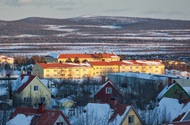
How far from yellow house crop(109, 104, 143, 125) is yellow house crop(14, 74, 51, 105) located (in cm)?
1201

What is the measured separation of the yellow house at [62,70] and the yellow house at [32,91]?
28394 millimetres

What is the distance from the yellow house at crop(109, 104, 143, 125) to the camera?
2389cm

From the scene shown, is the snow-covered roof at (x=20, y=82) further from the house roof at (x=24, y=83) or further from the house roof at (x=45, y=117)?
the house roof at (x=45, y=117)

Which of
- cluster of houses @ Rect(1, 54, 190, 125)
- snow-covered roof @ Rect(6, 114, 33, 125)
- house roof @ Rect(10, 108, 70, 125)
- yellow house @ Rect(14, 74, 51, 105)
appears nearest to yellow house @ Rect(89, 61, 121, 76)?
cluster of houses @ Rect(1, 54, 190, 125)

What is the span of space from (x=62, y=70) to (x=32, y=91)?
32.9 m

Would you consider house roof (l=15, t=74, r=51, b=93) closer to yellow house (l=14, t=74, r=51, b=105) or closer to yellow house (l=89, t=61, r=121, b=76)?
yellow house (l=14, t=74, r=51, b=105)

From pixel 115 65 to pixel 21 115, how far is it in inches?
2081

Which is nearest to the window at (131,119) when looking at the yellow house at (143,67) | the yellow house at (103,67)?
the yellow house at (103,67)

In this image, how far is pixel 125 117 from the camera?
78.4 feet

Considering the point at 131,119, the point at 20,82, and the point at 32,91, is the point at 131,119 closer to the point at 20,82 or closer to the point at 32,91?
the point at 32,91

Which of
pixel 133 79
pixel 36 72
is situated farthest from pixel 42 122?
pixel 36 72

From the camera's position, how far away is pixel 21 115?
78.7ft

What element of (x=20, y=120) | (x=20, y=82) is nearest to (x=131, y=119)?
(x=20, y=120)

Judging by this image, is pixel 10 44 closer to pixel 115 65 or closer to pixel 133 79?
pixel 115 65
